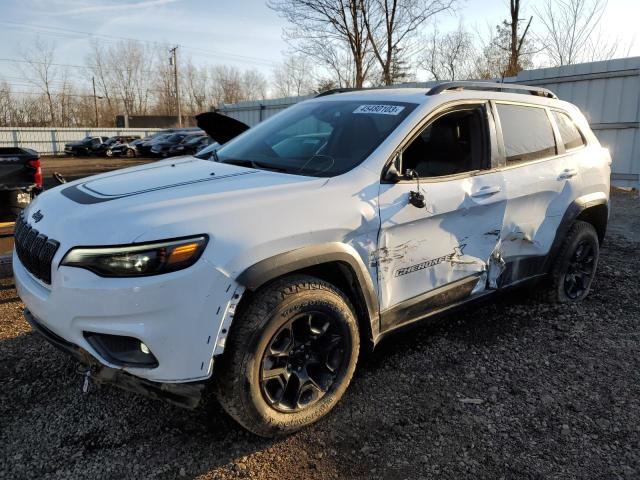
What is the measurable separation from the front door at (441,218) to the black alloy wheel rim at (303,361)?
0.37 m

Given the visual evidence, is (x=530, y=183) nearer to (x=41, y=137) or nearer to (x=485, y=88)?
(x=485, y=88)

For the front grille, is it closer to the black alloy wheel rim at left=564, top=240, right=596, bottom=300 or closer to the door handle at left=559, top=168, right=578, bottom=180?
the door handle at left=559, top=168, right=578, bottom=180

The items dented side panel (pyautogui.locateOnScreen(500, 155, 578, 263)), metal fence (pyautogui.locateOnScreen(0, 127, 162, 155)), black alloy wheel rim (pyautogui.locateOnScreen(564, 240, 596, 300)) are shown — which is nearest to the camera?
dented side panel (pyautogui.locateOnScreen(500, 155, 578, 263))

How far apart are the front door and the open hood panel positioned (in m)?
2.09

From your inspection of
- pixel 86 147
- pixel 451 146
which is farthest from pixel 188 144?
pixel 451 146

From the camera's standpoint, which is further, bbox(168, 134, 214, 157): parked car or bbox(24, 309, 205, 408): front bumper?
bbox(168, 134, 214, 157): parked car

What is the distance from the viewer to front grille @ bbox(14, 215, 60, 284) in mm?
2291

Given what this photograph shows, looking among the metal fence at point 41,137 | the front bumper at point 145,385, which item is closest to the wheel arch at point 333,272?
the front bumper at point 145,385

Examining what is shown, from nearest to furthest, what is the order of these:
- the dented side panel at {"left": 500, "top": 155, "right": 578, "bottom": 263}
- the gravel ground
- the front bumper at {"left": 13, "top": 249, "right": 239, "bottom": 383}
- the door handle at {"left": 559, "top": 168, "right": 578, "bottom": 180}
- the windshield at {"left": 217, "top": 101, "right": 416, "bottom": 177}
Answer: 1. the front bumper at {"left": 13, "top": 249, "right": 239, "bottom": 383}
2. the gravel ground
3. the windshield at {"left": 217, "top": 101, "right": 416, "bottom": 177}
4. the dented side panel at {"left": 500, "top": 155, "right": 578, "bottom": 263}
5. the door handle at {"left": 559, "top": 168, "right": 578, "bottom": 180}

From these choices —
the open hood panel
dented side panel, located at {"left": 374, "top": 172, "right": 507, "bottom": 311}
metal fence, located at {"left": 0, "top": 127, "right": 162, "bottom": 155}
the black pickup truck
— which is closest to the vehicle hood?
dented side panel, located at {"left": 374, "top": 172, "right": 507, "bottom": 311}

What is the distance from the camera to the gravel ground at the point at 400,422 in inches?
95.7

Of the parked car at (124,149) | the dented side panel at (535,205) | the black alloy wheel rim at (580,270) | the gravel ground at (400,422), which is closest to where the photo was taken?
the gravel ground at (400,422)

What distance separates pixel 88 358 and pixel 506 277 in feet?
9.23

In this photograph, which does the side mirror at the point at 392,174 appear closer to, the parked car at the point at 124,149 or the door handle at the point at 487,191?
the door handle at the point at 487,191
